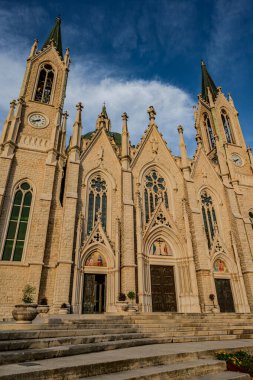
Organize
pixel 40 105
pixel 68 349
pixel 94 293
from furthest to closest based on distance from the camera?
1. pixel 40 105
2. pixel 94 293
3. pixel 68 349

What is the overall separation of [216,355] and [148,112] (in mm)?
25479

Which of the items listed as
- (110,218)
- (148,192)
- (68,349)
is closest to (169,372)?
(68,349)

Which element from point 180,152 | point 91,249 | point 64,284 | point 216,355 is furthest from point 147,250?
point 216,355

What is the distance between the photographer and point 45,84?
26344mm

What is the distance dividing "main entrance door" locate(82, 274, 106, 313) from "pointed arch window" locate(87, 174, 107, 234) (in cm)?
356

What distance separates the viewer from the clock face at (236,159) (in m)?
28.6

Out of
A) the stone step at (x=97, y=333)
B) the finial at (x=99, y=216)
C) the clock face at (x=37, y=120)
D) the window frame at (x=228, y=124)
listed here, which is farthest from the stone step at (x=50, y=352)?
the window frame at (x=228, y=124)

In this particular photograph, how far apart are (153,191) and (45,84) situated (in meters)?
16.3

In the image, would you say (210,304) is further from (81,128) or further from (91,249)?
(81,128)

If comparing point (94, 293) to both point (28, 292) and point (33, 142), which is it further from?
point (33, 142)

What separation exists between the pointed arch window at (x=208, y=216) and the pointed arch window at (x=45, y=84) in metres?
18.9

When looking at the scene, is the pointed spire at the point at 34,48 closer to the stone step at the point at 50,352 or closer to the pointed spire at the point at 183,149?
the pointed spire at the point at 183,149

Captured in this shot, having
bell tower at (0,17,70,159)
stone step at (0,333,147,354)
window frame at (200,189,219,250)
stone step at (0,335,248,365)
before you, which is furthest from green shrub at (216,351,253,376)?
bell tower at (0,17,70,159)

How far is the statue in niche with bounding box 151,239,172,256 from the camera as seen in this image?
2039 centimetres
